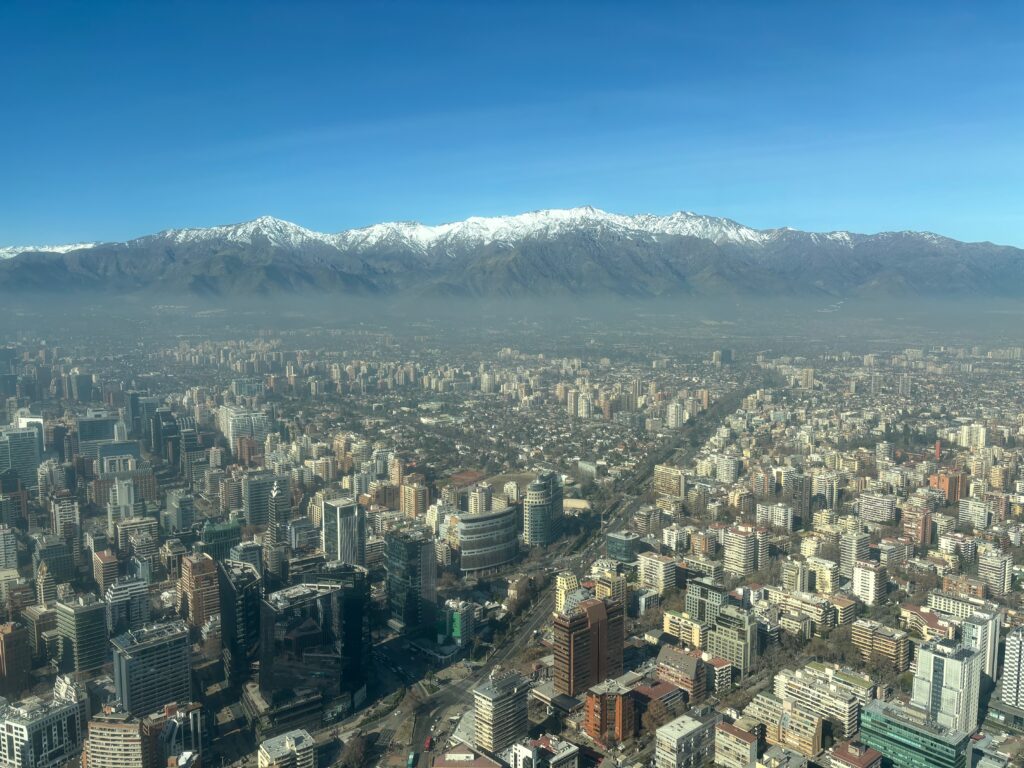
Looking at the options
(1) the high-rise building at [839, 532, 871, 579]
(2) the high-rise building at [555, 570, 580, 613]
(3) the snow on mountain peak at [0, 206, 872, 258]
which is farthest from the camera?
(3) the snow on mountain peak at [0, 206, 872, 258]

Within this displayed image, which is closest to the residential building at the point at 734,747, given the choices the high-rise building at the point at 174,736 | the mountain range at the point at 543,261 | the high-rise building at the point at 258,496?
the high-rise building at the point at 174,736

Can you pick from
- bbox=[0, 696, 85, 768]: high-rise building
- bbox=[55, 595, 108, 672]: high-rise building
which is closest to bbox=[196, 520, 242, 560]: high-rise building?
bbox=[55, 595, 108, 672]: high-rise building

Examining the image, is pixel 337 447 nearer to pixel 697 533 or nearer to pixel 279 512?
pixel 279 512

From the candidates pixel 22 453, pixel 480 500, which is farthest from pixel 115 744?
pixel 22 453

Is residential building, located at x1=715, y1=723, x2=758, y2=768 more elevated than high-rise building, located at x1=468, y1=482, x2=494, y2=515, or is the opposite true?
high-rise building, located at x1=468, y1=482, x2=494, y2=515

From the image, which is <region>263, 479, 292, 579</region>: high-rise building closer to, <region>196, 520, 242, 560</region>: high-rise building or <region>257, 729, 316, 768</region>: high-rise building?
<region>196, 520, 242, 560</region>: high-rise building

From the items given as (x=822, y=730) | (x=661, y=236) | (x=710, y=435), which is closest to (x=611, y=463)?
(x=710, y=435)

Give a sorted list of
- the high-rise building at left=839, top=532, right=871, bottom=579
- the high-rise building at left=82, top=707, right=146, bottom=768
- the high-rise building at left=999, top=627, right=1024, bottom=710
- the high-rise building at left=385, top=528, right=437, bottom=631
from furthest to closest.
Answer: the high-rise building at left=839, top=532, right=871, bottom=579
the high-rise building at left=385, top=528, right=437, bottom=631
the high-rise building at left=999, top=627, right=1024, bottom=710
the high-rise building at left=82, top=707, right=146, bottom=768
